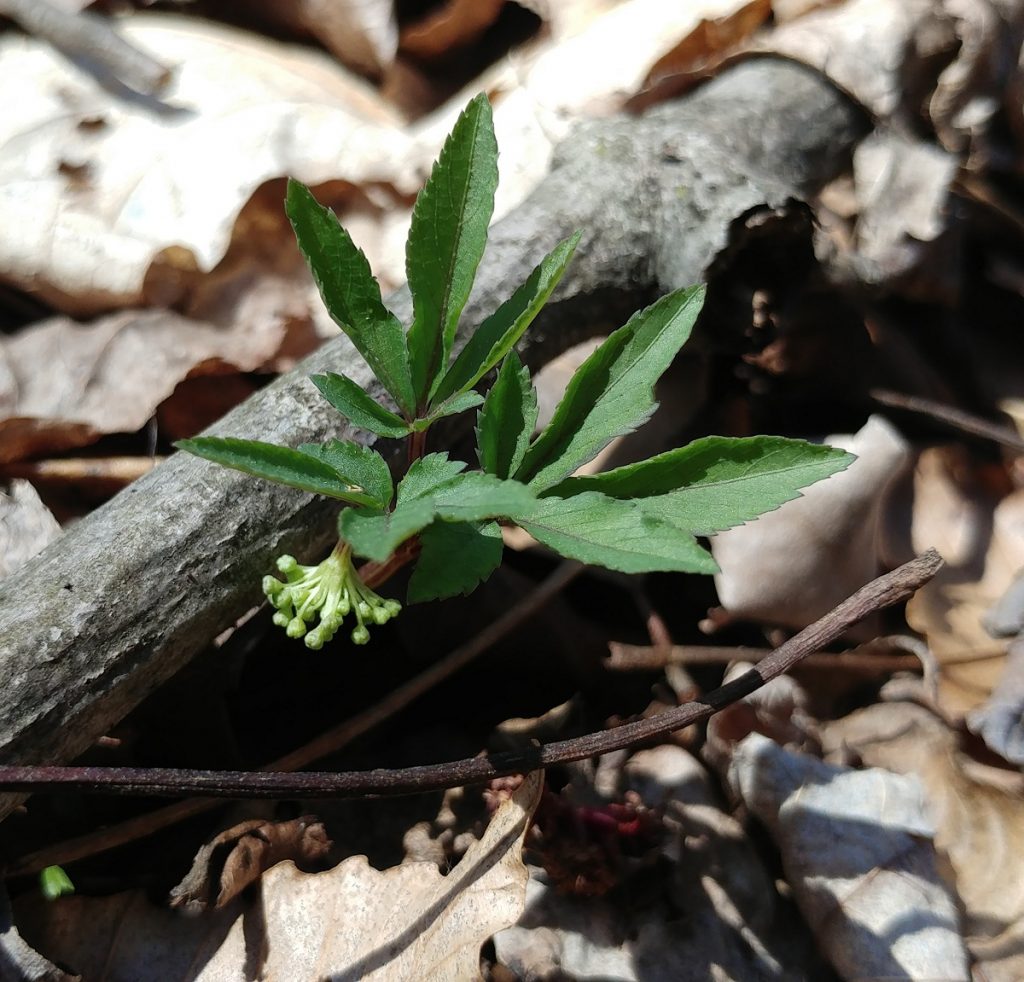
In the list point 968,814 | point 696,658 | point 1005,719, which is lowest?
point 968,814

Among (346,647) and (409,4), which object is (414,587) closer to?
(346,647)

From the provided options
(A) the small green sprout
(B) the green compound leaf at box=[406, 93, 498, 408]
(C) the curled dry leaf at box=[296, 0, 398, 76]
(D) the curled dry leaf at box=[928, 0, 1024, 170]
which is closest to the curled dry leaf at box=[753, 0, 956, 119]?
(D) the curled dry leaf at box=[928, 0, 1024, 170]

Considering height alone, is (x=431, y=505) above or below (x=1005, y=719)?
above

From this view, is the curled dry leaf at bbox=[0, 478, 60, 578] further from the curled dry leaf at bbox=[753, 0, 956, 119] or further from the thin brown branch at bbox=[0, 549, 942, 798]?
the curled dry leaf at bbox=[753, 0, 956, 119]

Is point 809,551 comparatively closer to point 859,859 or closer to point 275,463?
point 859,859

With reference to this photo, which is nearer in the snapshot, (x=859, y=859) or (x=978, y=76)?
(x=859, y=859)

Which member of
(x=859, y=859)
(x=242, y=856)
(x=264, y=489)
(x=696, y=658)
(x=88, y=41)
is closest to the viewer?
(x=264, y=489)

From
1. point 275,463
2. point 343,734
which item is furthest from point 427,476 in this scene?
point 343,734
